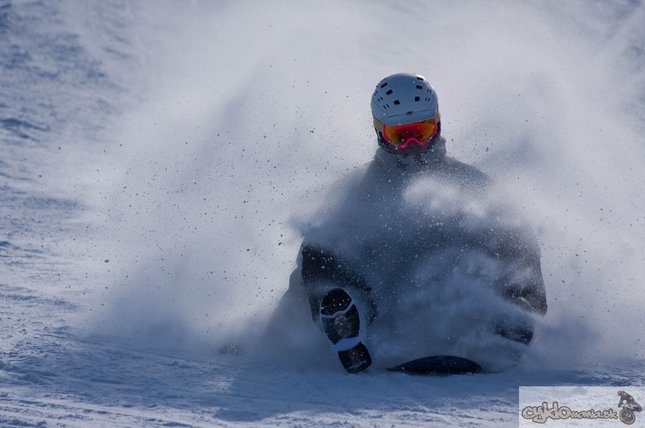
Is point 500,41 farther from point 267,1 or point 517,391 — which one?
point 517,391

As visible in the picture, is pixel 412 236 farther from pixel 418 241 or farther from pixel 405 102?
pixel 405 102

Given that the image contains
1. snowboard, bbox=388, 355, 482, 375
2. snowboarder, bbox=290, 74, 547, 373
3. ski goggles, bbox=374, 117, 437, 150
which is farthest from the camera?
ski goggles, bbox=374, 117, 437, 150

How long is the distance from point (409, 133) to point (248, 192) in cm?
306

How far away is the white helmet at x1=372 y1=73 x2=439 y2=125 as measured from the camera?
5.20 metres

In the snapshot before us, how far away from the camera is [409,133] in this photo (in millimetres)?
5191

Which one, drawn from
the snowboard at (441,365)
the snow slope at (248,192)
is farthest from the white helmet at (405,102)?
the snowboard at (441,365)

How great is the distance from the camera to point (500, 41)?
55.3 ft

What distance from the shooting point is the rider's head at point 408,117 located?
17.0ft

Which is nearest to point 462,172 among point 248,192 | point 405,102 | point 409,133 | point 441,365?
point 409,133

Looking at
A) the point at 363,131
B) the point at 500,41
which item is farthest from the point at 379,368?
the point at 500,41

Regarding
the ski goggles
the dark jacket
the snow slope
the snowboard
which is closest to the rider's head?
the ski goggles

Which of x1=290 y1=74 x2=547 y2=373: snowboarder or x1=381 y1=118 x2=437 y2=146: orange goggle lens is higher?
x1=381 y1=118 x2=437 y2=146: orange goggle lens

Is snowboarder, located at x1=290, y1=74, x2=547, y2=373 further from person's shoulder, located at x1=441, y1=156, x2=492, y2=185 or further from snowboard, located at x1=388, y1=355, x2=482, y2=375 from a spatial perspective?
snowboard, located at x1=388, y1=355, x2=482, y2=375

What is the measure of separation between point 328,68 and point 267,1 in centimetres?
555
